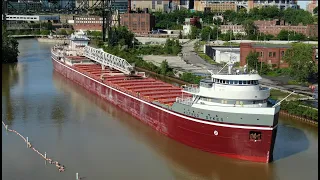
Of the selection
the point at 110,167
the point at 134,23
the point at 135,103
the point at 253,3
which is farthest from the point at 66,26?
the point at 110,167

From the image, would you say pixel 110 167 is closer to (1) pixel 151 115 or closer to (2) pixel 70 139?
(2) pixel 70 139

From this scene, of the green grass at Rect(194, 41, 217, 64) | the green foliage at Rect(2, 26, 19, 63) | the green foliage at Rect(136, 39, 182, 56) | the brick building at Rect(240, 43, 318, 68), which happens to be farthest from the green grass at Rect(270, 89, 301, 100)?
the green foliage at Rect(2, 26, 19, 63)

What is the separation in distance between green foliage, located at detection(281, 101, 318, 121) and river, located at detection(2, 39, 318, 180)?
487 mm

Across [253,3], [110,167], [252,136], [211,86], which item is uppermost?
[253,3]

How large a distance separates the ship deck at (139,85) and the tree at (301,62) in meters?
9.01

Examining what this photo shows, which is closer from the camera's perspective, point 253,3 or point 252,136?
point 252,136

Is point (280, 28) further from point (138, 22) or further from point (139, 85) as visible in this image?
point (139, 85)

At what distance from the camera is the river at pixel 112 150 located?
12.9m

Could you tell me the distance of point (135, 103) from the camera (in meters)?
18.4

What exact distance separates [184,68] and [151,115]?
16488mm

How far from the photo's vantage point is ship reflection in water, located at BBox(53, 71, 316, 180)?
42.6ft

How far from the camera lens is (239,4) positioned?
10525 cm

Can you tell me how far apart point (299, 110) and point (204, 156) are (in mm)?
6502

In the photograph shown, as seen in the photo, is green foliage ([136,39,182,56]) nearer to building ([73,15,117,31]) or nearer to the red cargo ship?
the red cargo ship
